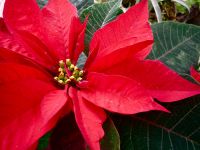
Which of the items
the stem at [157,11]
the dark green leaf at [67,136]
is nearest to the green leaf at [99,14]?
the dark green leaf at [67,136]

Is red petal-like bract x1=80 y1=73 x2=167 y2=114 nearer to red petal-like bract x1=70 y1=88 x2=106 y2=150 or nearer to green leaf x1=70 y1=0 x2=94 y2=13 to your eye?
red petal-like bract x1=70 y1=88 x2=106 y2=150

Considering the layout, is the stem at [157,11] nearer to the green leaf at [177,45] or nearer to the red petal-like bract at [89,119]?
the green leaf at [177,45]

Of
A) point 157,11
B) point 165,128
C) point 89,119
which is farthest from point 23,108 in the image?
point 157,11

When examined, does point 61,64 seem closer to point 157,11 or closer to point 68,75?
point 68,75

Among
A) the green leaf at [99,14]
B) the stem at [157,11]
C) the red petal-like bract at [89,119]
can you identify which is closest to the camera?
the red petal-like bract at [89,119]

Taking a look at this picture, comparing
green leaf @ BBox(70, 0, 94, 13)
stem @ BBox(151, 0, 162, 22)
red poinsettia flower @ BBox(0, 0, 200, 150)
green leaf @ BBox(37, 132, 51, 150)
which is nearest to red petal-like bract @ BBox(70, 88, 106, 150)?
red poinsettia flower @ BBox(0, 0, 200, 150)

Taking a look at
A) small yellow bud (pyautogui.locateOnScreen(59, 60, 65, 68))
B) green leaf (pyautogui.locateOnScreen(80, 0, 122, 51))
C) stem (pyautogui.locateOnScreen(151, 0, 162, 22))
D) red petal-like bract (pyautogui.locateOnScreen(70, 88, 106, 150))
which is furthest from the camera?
stem (pyautogui.locateOnScreen(151, 0, 162, 22))
